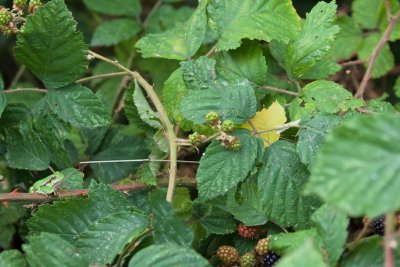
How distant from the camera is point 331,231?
84 cm

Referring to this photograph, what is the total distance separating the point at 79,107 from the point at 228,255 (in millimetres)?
444

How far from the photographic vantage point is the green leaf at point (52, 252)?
0.88m

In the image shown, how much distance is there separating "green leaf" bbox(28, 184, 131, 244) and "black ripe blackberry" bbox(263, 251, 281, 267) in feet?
0.86

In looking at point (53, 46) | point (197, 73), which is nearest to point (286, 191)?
point (197, 73)

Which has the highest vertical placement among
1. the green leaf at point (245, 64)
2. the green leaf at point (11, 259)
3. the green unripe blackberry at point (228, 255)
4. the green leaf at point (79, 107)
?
the green leaf at point (245, 64)

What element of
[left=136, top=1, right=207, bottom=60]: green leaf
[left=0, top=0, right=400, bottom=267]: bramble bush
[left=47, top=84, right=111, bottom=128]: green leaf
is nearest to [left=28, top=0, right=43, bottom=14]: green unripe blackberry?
[left=0, top=0, right=400, bottom=267]: bramble bush

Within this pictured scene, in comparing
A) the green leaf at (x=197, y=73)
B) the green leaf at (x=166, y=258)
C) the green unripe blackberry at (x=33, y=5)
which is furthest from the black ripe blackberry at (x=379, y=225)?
the green unripe blackberry at (x=33, y=5)

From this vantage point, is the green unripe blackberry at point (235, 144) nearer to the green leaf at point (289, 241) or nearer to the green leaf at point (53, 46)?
the green leaf at point (289, 241)

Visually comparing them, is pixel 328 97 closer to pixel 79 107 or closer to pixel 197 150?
pixel 197 150

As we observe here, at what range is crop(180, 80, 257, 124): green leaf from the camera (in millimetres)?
1080

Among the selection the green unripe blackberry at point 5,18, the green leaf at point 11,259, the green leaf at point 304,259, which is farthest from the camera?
the green unripe blackberry at point 5,18

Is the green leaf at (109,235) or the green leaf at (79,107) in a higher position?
the green leaf at (79,107)

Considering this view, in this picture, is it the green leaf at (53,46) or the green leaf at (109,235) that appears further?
the green leaf at (53,46)

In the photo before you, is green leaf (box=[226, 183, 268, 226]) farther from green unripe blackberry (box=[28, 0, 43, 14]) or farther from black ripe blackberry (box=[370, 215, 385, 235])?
green unripe blackberry (box=[28, 0, 43, 14])
